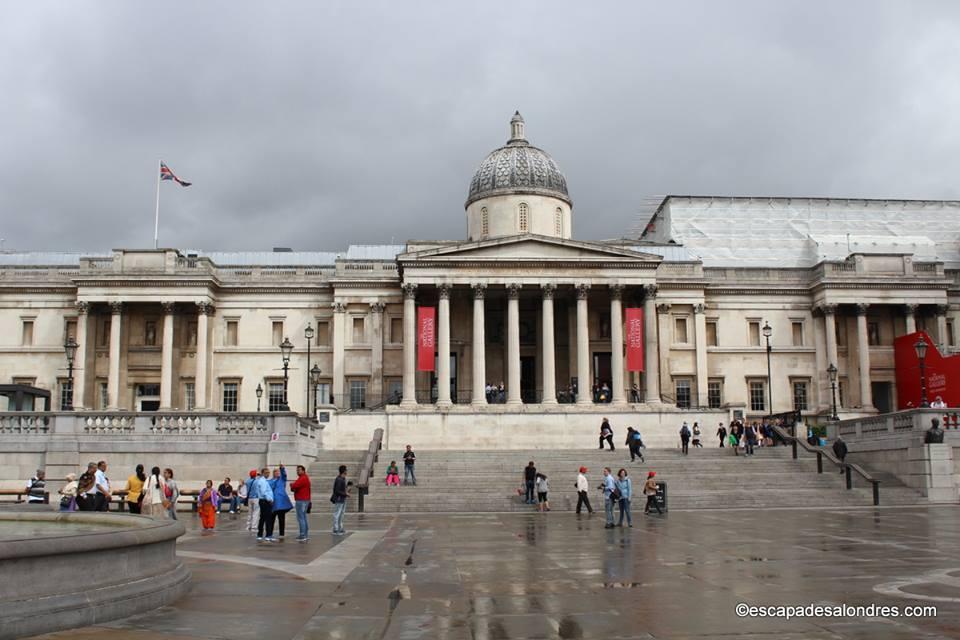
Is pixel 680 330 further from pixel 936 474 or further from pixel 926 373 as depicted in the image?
pixel 936 474

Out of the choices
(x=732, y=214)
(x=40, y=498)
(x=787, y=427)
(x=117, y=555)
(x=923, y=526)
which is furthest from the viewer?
(x=732, y=214)

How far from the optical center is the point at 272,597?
1303cm

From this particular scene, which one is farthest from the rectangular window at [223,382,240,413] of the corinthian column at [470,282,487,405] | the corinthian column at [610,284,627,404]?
the corinthian column at [610,284,627,404]

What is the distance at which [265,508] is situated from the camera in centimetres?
2122

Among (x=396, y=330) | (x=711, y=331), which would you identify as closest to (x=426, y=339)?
(x=396, y=330)

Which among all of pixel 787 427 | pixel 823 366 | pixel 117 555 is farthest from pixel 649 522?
pixel 823 366

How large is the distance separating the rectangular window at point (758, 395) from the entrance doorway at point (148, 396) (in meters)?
37.9

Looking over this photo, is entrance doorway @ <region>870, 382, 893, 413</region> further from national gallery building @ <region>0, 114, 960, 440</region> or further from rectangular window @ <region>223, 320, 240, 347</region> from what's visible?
rectangular window @ <region>223, 320, 240, 347</region>

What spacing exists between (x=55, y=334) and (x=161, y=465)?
93.8 feet

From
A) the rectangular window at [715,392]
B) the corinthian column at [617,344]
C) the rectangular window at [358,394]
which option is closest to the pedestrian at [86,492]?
the corinthian column at [617,344]

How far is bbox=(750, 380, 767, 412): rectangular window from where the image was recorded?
61625 millimetres

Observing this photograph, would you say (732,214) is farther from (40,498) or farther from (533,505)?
(40,498)

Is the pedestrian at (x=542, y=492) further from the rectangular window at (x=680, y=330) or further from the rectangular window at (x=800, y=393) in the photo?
the rectangular window at (x=800, y=393)

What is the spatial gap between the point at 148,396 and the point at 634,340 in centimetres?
3039
